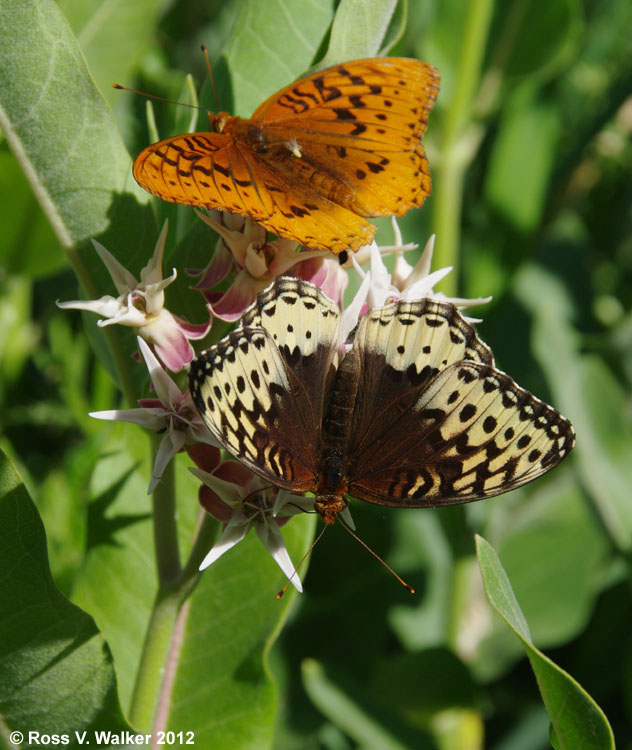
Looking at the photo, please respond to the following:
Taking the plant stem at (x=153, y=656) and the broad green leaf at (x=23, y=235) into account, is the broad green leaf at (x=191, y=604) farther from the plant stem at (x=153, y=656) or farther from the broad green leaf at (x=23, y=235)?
the broad green leaf at (x=23, y=235)

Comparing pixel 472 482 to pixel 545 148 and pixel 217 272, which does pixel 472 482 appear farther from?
pixel 545 148

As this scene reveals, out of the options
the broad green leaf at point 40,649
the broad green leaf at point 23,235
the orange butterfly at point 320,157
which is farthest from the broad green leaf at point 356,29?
the broad green leaf at point 23,235

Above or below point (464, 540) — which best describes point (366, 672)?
below

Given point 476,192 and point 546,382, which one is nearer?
point 546,382

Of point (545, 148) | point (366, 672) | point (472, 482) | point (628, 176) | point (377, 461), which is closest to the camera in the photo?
point (472, 482)

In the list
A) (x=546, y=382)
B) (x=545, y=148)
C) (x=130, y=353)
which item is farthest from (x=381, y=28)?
(x=545, y=148)

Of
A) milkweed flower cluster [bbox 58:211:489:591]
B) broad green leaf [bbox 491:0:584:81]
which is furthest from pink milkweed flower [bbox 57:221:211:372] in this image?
broad green leaf [bbox 491:0:584:81]
